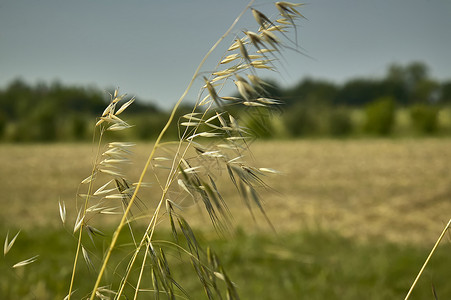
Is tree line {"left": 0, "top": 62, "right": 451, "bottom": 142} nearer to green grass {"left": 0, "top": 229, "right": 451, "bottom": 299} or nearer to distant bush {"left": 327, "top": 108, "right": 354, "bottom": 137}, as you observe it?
distant bush {"left": 327, "top": 108, "right": 354, "bottom": 137}

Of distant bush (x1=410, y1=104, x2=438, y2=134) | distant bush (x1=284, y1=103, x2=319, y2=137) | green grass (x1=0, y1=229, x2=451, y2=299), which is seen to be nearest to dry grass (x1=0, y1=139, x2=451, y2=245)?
green grass (x1=0, y1=229, x2=451, y2=299)

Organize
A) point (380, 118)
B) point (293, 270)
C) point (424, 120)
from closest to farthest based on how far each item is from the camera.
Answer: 1. point (293, 270)
2. point (424, 120)
3. point (380, 118)

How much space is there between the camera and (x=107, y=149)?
132 centimetres

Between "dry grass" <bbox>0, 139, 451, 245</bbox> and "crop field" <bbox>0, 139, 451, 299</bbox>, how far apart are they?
4 cm

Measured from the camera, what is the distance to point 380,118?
41.9 meters

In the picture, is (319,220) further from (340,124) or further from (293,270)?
(340,124)

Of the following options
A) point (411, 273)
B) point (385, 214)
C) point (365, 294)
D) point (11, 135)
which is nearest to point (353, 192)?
point (385, 214)

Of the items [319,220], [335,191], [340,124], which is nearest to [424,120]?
[340,124]

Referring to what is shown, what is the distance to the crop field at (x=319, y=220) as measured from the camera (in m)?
4.33

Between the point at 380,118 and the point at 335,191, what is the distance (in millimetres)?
28846

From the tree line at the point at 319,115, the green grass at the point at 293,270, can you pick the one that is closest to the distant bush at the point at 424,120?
the tree line at the point at 319,115

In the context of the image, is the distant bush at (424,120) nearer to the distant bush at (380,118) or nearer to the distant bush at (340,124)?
the distant bush at (380,118)

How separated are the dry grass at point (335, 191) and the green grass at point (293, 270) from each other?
1.81m

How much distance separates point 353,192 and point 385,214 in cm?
338
